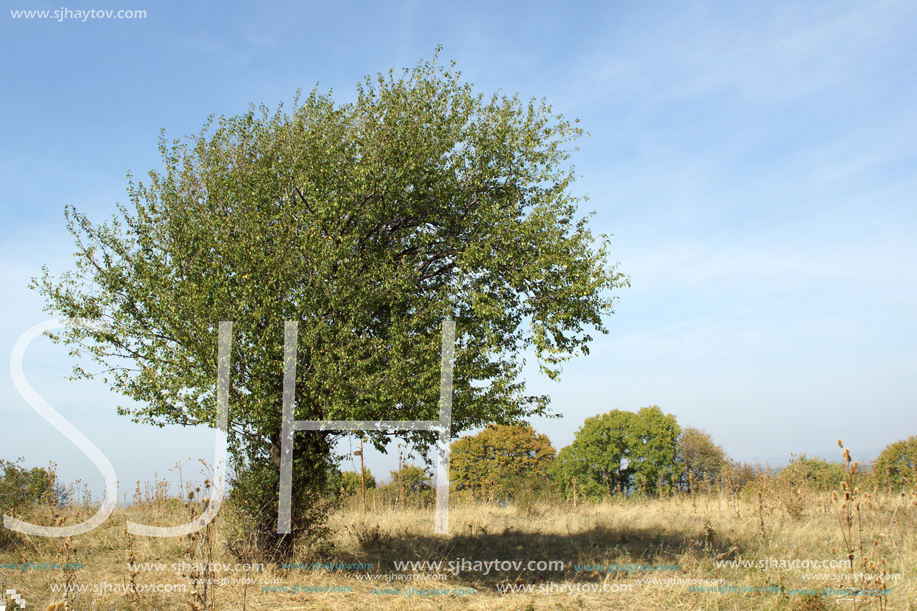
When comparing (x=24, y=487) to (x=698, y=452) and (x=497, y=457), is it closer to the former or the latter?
(x=497, y=457)

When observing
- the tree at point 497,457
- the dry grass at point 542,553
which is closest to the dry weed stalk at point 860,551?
the dry grass at point 542,553

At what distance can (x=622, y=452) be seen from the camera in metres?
42.7

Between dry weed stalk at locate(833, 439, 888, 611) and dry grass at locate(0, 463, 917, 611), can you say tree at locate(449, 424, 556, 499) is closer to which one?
dry grass at locate(0, 463, 917, 611)

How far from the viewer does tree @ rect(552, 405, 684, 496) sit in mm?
41469

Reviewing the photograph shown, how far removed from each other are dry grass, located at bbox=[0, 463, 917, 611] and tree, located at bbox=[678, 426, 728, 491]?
1123 inches

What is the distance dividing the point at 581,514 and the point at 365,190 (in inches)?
448

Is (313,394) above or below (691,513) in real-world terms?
above

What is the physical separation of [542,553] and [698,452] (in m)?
37.8

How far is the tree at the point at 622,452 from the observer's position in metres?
41.5

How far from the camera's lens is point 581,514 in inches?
647

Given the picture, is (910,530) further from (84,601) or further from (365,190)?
(84,601)

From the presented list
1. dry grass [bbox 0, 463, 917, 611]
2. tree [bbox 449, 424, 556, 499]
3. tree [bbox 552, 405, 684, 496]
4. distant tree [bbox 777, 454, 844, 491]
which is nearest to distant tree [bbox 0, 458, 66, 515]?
dry grass [bbox 0, 463, 917, 611]

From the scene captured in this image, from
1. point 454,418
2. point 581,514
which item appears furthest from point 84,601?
point 581,514

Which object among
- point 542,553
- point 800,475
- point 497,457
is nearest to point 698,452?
point 497,457
